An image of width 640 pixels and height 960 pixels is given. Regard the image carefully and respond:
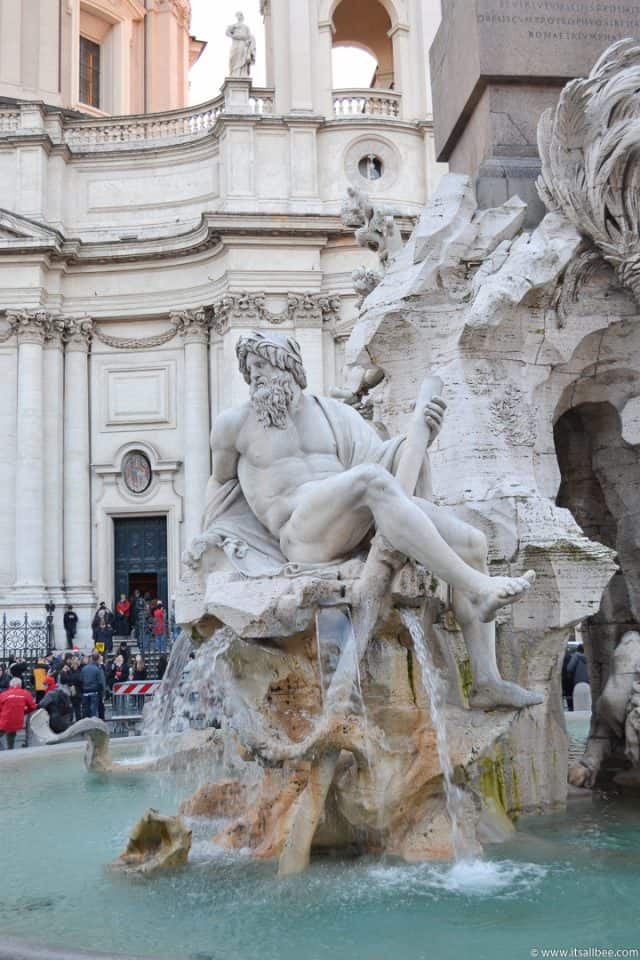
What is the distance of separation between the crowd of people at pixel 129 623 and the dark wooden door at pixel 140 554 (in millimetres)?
312

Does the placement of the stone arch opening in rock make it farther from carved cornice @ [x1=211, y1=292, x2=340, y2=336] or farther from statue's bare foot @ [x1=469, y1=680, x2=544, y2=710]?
carved cornice @ [x1=211, y1=292, x2=340, y2=336]

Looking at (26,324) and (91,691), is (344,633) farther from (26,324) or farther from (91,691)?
(26,324)

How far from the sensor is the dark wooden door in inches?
1053

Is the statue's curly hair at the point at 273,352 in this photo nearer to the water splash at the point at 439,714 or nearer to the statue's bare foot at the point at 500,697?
→ the water splash at the point at 439,714

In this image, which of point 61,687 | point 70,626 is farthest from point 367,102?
point 61,687

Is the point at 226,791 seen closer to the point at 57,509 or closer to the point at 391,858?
the point at 391,858

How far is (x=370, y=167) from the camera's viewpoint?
27.1 metres

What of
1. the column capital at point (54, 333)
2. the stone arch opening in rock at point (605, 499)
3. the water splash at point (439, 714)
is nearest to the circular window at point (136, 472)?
the column capital at point (54, 333)

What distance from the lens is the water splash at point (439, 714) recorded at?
4.45 meters

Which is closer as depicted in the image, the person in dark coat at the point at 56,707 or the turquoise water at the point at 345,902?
the turquoise water at the point at 345,902

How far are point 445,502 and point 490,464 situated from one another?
12.2 inches

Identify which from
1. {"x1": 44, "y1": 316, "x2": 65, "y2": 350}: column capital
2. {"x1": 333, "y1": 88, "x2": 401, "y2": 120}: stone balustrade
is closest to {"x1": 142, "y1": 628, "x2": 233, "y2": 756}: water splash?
{"x1": 44, "y1": 316, "x2": 65, "y2": 350}: column capital

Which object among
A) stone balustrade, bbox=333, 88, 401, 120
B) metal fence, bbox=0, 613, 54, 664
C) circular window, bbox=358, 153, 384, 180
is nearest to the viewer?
metal fence, bbox=0, 613, 54, 664

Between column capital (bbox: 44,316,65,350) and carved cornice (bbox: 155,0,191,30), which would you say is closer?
column capital (bbox: 44,316,65,350)
